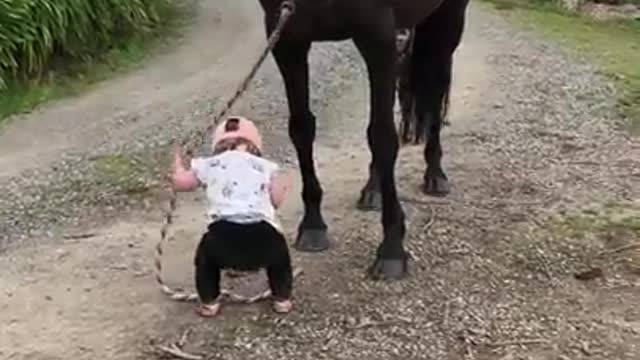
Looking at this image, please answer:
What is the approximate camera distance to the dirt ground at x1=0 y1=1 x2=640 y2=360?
4199 mm

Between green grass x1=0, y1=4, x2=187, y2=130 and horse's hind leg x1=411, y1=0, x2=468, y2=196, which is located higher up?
horse's hind leg x1=411, y1=0, x2=468, y2=196

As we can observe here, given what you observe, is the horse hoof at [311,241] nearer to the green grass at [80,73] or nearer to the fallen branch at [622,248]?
the fallen branch at [622,248]

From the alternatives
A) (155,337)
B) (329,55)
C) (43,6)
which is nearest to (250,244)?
(155,337)

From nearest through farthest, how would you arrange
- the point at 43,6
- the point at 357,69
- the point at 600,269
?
the point at 600,269 → the point at 43,6 → the point at 357,69

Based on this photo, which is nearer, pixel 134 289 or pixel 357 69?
pixel 134 289

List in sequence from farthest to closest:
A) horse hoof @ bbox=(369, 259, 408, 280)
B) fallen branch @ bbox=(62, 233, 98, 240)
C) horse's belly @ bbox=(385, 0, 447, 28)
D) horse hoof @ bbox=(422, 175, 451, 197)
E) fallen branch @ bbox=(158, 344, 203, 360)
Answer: horse hoof @ bbox=(422, 175, 451, 197) → fallen branch @ bbox=(62, 233, 98, 240) → horse hoof @ bbox=(369, 259, 408, 280) → horse's belly @ bbox=(385, 0, 447, 28) → fallen branch @ bbox=(158, 344, 203, 360)

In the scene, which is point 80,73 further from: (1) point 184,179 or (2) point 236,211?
(2) point 236,211

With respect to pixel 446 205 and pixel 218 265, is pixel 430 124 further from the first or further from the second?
pixel 218 265

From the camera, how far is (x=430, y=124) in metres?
5.79

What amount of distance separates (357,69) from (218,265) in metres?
4.69

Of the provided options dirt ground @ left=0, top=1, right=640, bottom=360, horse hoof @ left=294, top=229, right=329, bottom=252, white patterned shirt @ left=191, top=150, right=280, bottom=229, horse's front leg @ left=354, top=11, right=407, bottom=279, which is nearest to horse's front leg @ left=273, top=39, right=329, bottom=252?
horse hoof @ left=294, top=229, right=329, bottom=252

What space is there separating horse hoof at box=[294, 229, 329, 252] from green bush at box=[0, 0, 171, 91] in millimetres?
3326

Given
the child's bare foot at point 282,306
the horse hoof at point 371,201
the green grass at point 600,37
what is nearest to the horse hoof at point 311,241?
the horse hoof at point 371,201

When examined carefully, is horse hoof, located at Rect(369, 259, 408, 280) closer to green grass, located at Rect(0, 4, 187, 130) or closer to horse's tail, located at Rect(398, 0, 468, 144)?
horse's tail, located at Rect(398, 0, 468, 144)
